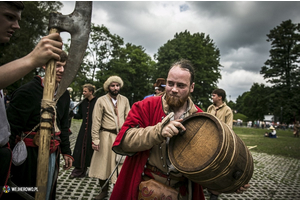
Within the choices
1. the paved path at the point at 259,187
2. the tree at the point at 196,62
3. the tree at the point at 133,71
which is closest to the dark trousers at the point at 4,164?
the paved path at the point at 259,187

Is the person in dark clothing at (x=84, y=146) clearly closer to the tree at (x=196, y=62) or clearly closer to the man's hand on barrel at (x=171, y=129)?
the man's hand on barrel at (x=171, y=129)

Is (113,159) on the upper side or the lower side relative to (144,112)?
lower

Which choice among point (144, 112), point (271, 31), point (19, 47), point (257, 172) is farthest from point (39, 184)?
point (271, 31)

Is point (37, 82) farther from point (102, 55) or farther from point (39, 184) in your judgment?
point (102, 55)

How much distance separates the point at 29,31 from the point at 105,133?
26344mm

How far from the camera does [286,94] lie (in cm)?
3853

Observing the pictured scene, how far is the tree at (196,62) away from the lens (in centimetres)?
3117

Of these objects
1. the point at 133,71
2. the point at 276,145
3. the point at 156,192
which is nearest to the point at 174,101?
the point at 156,192

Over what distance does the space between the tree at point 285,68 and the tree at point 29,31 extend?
41897mm

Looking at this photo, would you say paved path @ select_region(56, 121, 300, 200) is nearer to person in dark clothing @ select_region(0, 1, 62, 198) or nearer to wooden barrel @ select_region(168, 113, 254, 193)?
person in dark clothing @ select_region(0, 1, 62, 198)

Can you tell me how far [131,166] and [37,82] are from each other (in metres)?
1.35

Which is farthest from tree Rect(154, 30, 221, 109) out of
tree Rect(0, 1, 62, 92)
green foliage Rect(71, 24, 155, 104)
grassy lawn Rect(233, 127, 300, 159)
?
tree Rect(0, 1, 62, 92)

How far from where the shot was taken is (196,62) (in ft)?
102

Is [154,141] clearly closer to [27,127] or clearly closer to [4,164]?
[4,164]
